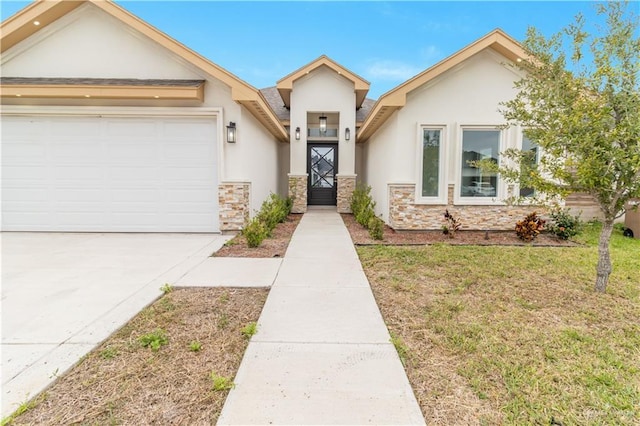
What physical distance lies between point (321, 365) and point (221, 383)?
0.74m

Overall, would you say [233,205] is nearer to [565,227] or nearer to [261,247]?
[261,247]

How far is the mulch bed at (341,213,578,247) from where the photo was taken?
6.87 metres

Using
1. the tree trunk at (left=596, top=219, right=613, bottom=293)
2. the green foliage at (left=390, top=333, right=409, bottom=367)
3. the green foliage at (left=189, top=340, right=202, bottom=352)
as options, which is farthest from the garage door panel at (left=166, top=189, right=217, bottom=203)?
the tree trunk at (left=596, top=219, right=613, bottom=293)

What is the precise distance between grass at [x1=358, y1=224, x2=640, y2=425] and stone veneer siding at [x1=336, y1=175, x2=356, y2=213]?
6.69 m

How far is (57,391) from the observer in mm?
2113

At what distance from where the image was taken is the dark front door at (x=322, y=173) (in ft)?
43.8

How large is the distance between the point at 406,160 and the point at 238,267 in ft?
16.2

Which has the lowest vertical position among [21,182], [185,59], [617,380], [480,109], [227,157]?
[617,380]

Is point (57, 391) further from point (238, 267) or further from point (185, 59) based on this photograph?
point (185, 59)

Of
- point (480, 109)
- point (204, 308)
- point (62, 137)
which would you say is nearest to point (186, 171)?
point (62, 137)

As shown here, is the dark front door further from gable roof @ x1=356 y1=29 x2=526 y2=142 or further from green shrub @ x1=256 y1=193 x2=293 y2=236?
gable roof @ x1=356 y1=29 x2=526 y2=142

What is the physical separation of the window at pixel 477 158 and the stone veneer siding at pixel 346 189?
4.80 metres

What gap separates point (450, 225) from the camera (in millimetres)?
7605

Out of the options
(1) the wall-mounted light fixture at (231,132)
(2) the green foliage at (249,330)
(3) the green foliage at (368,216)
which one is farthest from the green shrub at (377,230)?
(2) the green foliage at (249,330)
